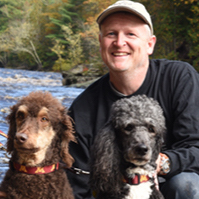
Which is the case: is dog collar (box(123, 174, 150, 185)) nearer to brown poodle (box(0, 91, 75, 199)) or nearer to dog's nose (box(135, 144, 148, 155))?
dog's nose (box(135, 144, 148, 155))

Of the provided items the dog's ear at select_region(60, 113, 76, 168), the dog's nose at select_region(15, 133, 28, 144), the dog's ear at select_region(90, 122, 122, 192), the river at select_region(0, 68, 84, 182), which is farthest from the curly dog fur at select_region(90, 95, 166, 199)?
the river at select_region(0, 68, 84, 182)

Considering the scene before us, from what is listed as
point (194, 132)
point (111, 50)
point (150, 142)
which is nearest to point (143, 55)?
point (111, 50)

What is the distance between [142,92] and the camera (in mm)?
2490

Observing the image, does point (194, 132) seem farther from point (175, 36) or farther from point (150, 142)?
point (175, 36)

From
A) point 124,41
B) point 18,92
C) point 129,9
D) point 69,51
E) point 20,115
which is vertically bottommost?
point 69,51

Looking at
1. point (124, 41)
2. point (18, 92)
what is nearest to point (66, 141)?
point (124, 41)

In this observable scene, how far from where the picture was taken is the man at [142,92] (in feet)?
7.22

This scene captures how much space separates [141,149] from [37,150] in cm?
66

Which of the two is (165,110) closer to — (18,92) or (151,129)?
(151,129)

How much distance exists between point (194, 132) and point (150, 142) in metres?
0.58

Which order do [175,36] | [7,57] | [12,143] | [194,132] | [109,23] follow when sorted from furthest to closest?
[7,57] → [175,36] → [109,23] → [194,132] → [12,143]

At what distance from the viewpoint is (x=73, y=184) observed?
8.41 ft

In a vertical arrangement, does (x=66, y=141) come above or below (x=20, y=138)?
below

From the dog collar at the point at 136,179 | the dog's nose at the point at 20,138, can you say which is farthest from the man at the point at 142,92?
the dog's nose at the point at 20,138
